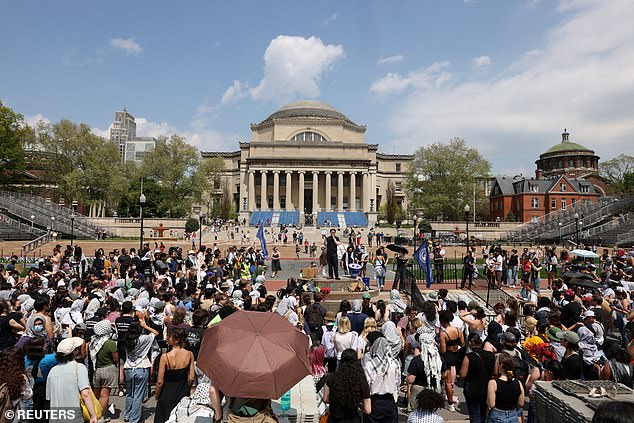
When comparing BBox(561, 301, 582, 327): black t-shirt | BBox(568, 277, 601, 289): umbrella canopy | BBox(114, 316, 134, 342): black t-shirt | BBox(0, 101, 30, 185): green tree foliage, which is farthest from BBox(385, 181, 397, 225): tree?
BBox(114, 316, 134, 342): black t-shirt

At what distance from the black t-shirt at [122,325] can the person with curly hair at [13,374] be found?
270 cm

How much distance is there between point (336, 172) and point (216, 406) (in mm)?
76931

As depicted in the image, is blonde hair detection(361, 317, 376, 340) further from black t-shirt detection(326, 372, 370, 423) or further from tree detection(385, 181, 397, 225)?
tree detection(385, 181, 397, 225)

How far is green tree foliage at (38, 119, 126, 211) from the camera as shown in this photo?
59.0m

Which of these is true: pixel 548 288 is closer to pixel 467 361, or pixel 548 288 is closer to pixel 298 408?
pixel 467 361

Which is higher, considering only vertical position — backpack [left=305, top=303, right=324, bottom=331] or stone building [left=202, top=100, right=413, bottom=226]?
stone building [left=202, top=100, right=413, bottom=226]

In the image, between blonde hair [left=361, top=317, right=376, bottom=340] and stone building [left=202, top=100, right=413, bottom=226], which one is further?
stone building [left=202, top=100, right=413, bottom=226]

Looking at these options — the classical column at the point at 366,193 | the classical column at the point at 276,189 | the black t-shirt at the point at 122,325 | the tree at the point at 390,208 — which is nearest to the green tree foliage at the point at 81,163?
the classical column at the point at 276,189

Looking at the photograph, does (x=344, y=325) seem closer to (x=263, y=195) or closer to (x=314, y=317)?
(x=314, y=317)

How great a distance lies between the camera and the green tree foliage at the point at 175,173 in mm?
65562

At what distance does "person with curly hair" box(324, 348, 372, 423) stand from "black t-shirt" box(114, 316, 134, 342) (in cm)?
430

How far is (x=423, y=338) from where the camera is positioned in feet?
21.2

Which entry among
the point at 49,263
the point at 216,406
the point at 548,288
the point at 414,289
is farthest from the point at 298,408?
the point at 548,288

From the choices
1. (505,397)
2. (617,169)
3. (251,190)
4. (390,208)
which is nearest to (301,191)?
(251,190)
